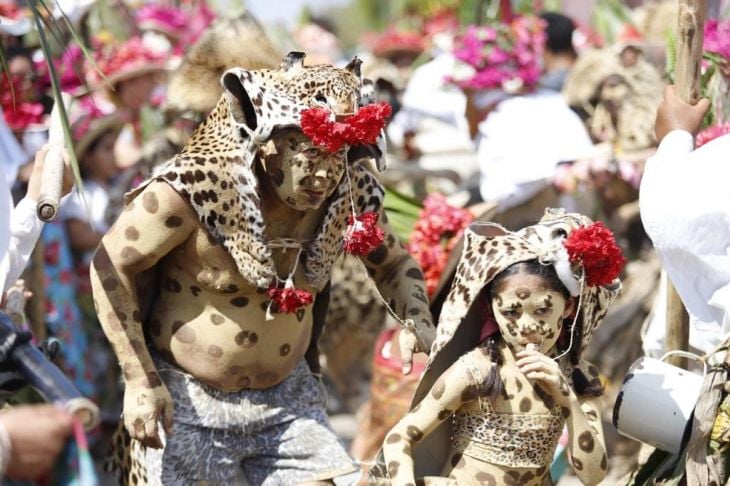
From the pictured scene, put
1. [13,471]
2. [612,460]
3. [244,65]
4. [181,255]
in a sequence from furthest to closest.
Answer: [612,460] → [244,65] → [181,255] → [13,471]

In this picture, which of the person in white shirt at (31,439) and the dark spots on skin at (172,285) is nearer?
the person in white shirt at (31,439)

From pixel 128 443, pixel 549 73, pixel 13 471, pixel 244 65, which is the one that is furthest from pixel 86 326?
pixel 13 471

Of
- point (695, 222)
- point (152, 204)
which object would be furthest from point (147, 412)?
point (695, 222)

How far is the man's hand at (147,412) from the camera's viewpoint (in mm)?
3535

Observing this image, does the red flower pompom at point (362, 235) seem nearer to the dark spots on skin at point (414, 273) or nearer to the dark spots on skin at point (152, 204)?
the dark spots on skin at point (414, 273)

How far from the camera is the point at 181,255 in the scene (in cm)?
379

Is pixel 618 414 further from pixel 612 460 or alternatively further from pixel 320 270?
pixel 612 460

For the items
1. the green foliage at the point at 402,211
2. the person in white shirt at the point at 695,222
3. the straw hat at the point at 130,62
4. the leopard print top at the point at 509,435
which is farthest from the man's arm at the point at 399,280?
the straw hat at the point at 130,62

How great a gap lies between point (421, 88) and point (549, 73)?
2.66 feet

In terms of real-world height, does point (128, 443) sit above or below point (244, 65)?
below

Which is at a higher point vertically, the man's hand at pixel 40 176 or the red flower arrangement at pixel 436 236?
the man's hand at pixel 40 176

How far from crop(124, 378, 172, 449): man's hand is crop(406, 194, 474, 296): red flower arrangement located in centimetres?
165

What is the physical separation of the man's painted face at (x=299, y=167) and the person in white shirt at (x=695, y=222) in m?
Answer: 0.97

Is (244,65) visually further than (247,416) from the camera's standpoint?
Yes
